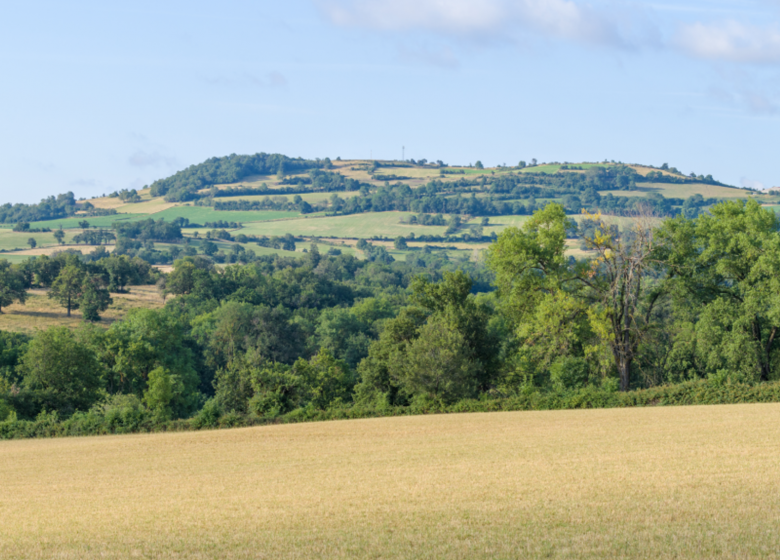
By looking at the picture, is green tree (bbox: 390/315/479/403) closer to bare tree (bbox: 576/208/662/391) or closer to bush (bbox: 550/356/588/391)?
bush (bbox: 550/356/588/391)

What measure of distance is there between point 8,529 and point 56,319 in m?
96.7

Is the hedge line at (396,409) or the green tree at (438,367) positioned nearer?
the hedge line at (396,409)

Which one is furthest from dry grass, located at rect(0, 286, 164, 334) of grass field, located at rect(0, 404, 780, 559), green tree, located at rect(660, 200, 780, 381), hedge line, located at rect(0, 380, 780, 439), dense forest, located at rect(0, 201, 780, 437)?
green tree, located at rect(660, 200, 780, 381)

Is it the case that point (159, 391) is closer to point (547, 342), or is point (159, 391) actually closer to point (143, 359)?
point (143, 359)

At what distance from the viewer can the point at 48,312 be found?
363ft

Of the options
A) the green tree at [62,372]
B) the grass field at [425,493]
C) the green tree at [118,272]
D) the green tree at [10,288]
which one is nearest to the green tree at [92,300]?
the green tree at [10,288]

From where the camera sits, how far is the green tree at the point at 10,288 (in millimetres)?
107662

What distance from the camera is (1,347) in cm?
7400

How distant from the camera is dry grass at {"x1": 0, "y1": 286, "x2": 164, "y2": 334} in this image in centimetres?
10219

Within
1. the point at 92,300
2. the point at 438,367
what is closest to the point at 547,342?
the point at 438,367

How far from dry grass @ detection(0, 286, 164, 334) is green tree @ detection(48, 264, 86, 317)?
1.53 metres

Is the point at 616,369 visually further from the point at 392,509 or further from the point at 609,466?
the point at 392,509

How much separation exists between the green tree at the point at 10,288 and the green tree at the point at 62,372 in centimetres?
5362

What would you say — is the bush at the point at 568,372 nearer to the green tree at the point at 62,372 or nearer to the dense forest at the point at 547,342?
the dense forest at the point at 547,342
